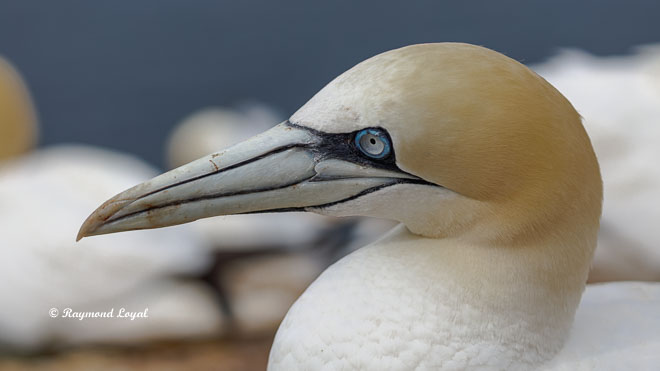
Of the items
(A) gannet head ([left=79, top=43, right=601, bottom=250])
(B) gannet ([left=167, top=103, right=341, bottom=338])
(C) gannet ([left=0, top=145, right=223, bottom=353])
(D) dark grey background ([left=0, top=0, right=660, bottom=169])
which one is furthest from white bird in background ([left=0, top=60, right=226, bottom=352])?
(D) dark grey background ([left=0, top=0, right=660, bottom=169])

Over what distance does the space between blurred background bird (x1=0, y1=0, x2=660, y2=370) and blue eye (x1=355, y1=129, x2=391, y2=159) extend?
8.44ft

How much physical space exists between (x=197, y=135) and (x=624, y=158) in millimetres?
3050

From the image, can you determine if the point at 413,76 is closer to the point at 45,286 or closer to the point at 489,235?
the point at 489,235

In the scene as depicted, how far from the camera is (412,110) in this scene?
5.24ft

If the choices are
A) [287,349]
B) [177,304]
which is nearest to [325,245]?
[177,304]

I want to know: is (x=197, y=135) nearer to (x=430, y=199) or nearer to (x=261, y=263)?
(x=261, y=263)

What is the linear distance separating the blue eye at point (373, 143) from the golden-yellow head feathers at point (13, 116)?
4566mm

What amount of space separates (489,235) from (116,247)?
8.91 feet

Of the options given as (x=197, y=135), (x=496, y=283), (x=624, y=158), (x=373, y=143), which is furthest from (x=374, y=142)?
(x=197, y=135)

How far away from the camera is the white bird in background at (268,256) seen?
4312mm

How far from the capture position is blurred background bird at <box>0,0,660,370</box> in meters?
4.03

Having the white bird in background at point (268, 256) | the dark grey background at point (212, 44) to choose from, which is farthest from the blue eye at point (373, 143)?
the dark grey background at point (212, 44)

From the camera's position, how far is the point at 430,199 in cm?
172

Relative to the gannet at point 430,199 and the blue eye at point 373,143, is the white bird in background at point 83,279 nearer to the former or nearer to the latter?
the gannet at point 430,199
